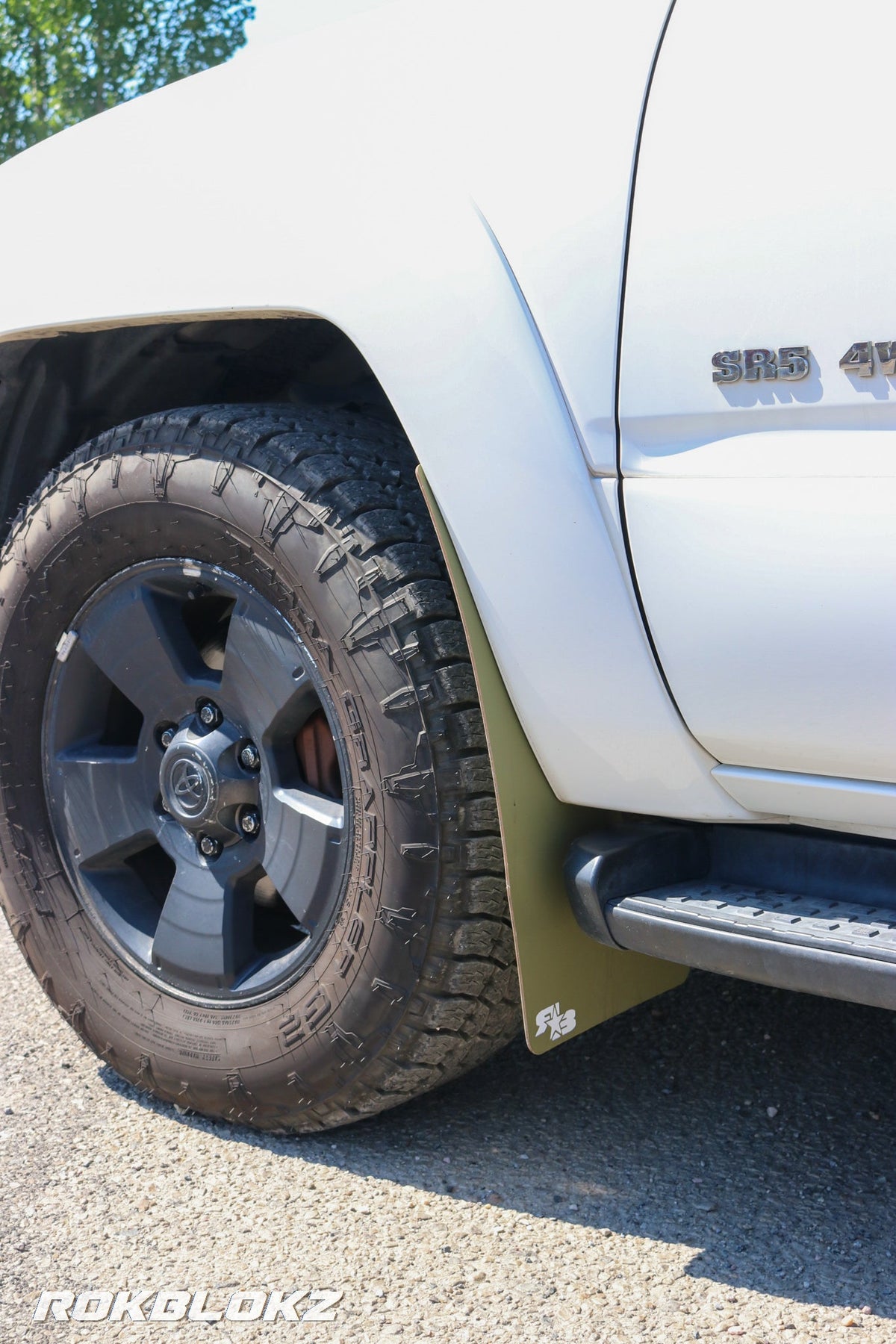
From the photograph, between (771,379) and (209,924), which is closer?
(771,379)

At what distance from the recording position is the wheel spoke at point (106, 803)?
84.0 inches

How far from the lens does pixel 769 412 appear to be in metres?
1.42

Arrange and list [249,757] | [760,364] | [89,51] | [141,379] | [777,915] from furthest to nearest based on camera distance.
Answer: [89,51] < [141,379] < [249,757] < [777,915] < [760,364]

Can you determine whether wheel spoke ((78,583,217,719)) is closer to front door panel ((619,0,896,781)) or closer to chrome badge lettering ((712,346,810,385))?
front door panel ((619,0,896,781))

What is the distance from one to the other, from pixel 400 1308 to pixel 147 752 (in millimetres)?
944

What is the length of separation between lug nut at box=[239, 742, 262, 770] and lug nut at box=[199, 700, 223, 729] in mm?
76

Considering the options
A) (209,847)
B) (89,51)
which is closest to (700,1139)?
(209,847)

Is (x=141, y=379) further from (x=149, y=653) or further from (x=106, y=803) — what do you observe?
(x=106, y=803)

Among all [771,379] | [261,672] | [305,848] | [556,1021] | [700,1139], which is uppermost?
[771,379]

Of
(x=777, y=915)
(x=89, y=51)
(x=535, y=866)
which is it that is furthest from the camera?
(x=89, y=51)

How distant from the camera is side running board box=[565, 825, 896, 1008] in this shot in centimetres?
144

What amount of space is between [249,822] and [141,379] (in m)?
0.85

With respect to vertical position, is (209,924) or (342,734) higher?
(342,734)

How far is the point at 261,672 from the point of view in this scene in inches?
76.0
